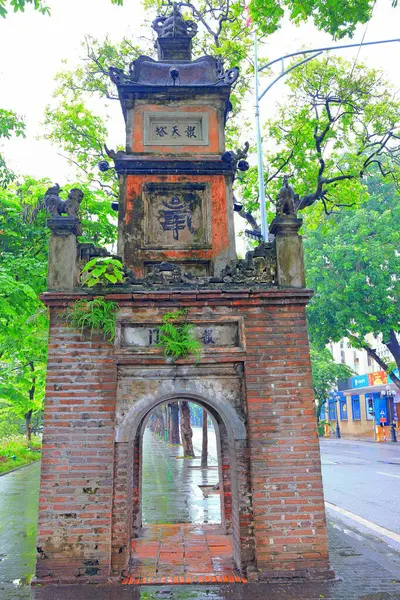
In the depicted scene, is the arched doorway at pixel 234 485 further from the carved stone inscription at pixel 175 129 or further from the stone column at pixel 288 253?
the carved stone inscription at pixel 175 129

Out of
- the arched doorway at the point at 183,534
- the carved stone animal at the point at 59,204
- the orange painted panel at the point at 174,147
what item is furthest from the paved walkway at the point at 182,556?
the orange painted panel at the point at 174,147

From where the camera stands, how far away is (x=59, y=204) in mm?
7043

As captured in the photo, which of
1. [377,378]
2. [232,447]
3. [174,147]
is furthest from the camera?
[377,378]

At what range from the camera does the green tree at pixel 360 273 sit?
2233cm

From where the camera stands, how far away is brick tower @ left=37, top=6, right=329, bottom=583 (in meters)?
6.20

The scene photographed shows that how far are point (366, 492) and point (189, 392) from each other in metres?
9.18

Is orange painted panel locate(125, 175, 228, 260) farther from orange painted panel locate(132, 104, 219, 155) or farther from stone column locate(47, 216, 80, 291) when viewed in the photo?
stone column locate(47, 216, 80, 291)

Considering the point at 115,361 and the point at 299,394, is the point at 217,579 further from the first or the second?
the point at 115,361

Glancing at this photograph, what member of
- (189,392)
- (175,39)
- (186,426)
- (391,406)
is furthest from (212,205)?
(391,406)

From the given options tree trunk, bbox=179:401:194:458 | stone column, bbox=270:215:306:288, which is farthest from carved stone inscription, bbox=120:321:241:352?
tree trunk, bbox=179:401:194:458

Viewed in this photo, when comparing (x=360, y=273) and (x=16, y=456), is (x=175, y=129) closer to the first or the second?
(x=360, y=273)

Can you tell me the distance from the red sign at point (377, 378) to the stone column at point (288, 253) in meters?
29.7

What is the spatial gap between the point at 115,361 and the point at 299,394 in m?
2.48

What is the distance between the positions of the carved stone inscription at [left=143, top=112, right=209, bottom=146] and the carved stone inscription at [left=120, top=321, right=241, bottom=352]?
3175 millimetres
